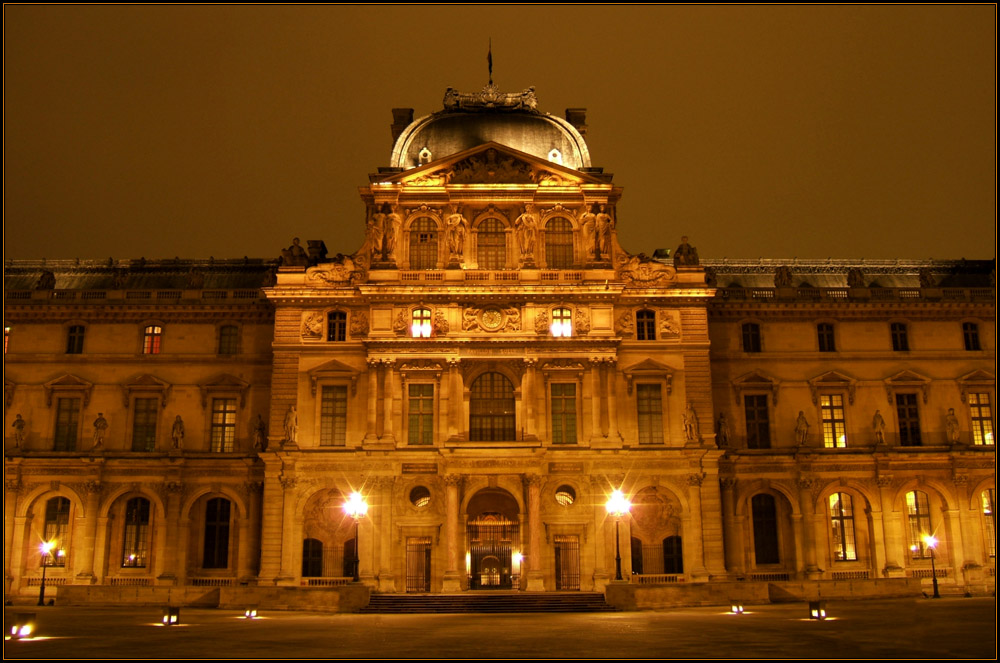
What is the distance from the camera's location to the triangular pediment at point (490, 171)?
51375mm

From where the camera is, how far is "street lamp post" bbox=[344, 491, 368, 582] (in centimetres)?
4456

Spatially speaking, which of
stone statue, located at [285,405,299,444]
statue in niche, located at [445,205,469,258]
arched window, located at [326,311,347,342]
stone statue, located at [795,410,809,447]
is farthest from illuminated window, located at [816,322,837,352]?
stone statue, located at [285,405,299,444]

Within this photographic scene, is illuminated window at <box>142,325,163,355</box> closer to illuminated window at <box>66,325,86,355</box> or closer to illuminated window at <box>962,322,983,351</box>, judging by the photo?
illuminated window at <box>66,325,86,355</box>

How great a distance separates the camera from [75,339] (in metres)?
54.3

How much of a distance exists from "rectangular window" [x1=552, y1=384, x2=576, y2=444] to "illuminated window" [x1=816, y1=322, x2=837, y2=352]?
15144mm

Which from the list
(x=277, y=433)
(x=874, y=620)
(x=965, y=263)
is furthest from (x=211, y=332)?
(x=965, y=263)

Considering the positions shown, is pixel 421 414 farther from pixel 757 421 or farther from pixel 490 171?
pixel 757 421

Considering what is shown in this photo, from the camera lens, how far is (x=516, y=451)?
47344mm

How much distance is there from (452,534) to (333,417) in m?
8.76

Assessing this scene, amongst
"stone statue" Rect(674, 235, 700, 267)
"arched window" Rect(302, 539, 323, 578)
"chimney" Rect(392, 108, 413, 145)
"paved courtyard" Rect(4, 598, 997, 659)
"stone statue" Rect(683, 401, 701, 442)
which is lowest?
"paved courtyard" Rect(4, 598, 997, 659)

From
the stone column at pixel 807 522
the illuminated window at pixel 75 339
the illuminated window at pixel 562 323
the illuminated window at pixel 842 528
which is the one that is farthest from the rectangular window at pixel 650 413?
the illuminated window at pixel 75 339

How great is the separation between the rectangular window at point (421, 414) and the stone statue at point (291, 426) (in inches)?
221

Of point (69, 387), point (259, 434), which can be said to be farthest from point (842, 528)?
point (69, 387)

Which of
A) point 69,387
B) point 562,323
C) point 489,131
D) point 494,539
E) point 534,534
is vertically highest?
point 489,131
